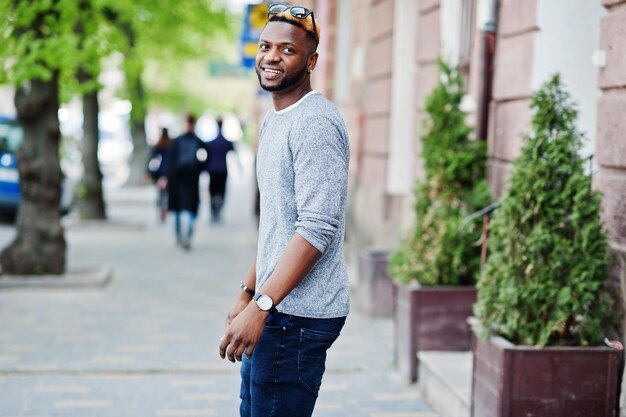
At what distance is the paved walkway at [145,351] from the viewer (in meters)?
6.24

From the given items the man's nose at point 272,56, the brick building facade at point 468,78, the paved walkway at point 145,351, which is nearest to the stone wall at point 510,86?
the brick building facade at point 468,78

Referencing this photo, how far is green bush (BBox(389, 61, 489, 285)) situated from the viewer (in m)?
6.91

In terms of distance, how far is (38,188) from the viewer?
1104cm

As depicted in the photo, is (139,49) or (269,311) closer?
(269,311)

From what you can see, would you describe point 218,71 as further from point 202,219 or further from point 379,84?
point 379,84

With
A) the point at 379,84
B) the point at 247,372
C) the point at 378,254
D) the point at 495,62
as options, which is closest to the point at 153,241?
the point at 379,84

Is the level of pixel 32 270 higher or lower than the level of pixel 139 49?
lower

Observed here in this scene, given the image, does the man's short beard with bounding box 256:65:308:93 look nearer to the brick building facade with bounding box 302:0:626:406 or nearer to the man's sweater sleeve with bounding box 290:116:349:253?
the man's sweater sleeve with bounding box 290:116:349:253

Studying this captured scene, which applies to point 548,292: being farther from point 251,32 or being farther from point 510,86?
point 251,32

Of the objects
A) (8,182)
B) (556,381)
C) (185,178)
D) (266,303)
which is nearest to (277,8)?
(266,303)

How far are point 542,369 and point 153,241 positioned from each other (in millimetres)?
11715

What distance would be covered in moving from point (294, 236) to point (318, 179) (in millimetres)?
188

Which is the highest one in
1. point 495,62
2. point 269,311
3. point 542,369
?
point 495,62

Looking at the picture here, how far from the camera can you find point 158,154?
19969 mm
